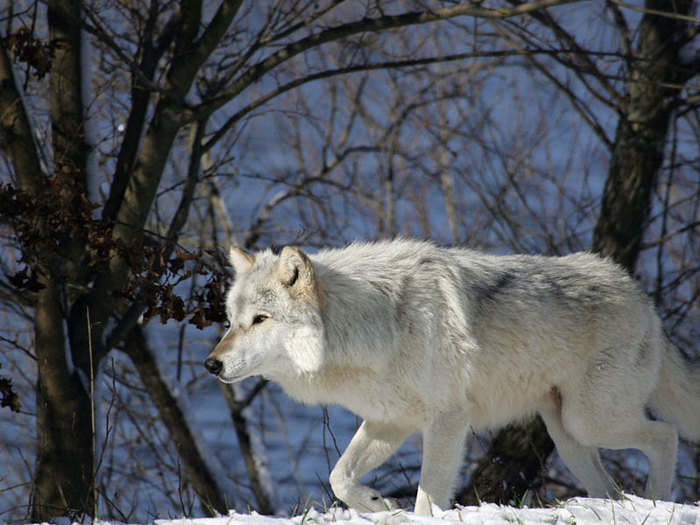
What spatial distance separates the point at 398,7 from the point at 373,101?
3.40 m

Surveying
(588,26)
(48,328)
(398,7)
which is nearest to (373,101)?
(398,7)

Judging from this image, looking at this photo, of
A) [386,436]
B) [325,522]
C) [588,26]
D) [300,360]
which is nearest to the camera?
[325,522]

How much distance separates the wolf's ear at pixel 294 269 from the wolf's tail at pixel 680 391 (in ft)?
9.33

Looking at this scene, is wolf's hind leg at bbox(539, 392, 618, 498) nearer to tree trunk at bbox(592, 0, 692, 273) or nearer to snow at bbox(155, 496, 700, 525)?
snow at bbox(155, 496, 700, 525)

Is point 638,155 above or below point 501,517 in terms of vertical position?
above

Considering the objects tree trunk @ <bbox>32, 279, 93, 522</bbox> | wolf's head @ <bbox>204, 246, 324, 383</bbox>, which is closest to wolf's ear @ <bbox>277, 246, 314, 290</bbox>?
wolf's head @ <bbox>204, 246, 324, 383</bbox>

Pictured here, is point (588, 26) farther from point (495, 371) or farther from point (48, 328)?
point (48, 328)

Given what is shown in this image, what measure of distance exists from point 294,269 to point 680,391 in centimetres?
314

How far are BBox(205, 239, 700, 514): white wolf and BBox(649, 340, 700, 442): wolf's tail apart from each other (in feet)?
0.03

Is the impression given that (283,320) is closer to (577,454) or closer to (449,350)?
(449,350)

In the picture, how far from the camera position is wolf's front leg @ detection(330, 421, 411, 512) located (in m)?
5.06

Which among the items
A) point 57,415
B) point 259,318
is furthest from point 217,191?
point 259,318

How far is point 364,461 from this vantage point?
5.25 meters

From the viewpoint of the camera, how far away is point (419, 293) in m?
5.12
